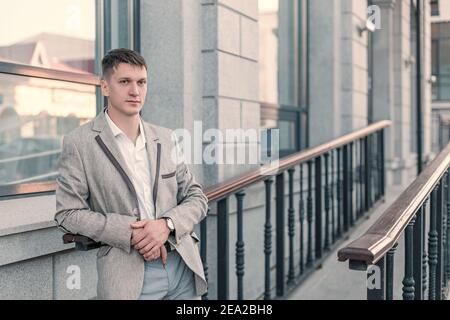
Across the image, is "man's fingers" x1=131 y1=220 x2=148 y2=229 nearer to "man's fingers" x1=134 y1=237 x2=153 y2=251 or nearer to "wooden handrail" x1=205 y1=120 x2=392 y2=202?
"man's fingers" x1=134 y1=237 x2=153 y2=251

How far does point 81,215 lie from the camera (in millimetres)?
1730

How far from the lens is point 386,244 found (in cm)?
187

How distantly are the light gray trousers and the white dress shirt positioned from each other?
16cm

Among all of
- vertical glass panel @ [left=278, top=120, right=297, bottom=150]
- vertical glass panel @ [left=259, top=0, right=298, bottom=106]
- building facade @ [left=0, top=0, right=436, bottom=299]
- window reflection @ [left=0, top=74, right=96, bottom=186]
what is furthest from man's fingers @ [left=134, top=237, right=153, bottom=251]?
vertical glass panel @ [left=278, top=120, right=297, bottom=150]

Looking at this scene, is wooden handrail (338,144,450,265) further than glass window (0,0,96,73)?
No

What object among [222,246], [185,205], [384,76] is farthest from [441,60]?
[185,205]

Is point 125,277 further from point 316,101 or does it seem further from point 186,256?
point 316,101

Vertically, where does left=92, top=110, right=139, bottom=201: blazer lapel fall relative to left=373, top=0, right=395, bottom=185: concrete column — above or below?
below

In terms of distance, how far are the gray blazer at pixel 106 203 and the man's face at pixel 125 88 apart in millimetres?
86

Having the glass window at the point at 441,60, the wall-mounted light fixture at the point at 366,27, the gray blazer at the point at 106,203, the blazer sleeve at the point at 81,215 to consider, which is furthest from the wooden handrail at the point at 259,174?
the glass window at the point at 441,60

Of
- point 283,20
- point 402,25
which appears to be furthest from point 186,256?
point 402,25

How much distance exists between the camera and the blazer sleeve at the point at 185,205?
184 cm

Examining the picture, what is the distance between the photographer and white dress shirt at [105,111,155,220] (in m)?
1.82
